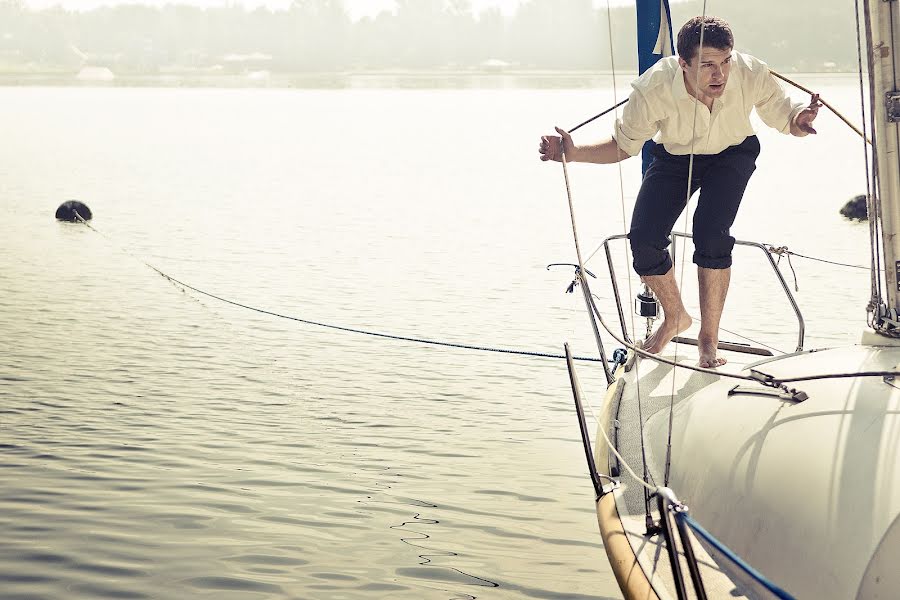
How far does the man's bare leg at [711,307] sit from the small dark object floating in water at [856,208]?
24.1 metres

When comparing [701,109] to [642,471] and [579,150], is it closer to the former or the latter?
[579,150]

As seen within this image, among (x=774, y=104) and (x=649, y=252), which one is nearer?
(x=774, y=104)

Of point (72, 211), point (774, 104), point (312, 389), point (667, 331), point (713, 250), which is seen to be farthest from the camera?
point (72, 211)

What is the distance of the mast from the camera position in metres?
4.96

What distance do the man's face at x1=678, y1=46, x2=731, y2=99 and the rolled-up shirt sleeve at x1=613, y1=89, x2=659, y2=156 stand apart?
0.28 m

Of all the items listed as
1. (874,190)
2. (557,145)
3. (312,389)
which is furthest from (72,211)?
(874,190)

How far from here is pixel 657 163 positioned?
22.9 feet

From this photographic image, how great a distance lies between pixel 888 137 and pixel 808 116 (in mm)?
1483

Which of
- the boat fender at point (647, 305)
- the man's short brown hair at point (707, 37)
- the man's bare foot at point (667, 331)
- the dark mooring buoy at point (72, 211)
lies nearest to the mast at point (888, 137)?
the man's short brown hair at point (707, 37)

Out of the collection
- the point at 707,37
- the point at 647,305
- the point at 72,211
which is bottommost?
the point at 647,305

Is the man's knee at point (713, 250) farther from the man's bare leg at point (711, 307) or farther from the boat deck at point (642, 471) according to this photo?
the boat deck at point (642, 471)

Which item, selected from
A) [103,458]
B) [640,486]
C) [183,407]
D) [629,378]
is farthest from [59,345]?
[640,486]

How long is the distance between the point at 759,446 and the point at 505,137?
68.6 meters

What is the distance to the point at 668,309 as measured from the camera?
729 cm
